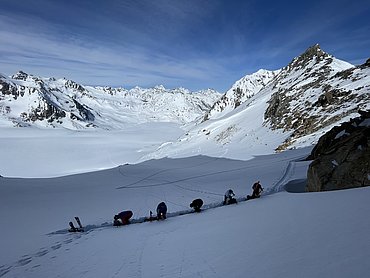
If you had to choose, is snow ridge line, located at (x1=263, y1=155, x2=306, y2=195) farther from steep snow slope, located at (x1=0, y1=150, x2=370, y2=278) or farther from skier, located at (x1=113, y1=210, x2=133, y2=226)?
skier, located at (x1=113, y1=210, x2=133, y2=226)

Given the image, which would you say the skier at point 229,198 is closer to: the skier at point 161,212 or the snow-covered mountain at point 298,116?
the skier at point 161,212

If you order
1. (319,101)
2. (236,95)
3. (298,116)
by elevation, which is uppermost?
(236,95)

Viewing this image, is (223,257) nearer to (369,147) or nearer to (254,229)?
(254,229)

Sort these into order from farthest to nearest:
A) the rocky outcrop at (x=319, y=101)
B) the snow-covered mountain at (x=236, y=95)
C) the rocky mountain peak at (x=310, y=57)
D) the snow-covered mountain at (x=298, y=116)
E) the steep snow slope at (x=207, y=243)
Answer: the snow-covered mountain at (x=236, y=95)
the rocky mountain peak at (x=310, y=57)
the snow-covered mountain at (x=298, y=116)
the rocky outcrop at (x=319, y=101)
the steep snow slope at (x=207, y=243)

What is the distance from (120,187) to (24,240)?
37.2ft

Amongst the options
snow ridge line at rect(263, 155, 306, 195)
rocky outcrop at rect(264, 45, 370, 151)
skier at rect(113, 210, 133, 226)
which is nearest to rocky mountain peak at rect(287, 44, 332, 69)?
rocky outcrop at rect(264, 45, 370, 151)

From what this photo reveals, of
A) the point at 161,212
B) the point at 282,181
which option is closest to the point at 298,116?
the point at 282,181

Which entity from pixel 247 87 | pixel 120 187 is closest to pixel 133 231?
pixel 120 187

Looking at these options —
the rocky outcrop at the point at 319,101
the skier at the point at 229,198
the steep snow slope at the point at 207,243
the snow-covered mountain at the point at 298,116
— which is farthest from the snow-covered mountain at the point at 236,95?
the steep snow slope at the point at 207,243

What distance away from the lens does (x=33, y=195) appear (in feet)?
61.9

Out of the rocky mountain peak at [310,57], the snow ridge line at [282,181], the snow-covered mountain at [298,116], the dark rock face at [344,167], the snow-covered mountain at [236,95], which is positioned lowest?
the snow ridge line at [282,181]

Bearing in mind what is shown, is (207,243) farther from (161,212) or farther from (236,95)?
(236,95)

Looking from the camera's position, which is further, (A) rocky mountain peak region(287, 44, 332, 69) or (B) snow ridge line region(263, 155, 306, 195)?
(A) rocky mountain peak region(287, 44, 332, 69)

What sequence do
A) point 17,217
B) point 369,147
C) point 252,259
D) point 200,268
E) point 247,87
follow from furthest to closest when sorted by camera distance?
point 247,87 < point 17,217 < point 369,147 < point 200,268 < point 252,259
